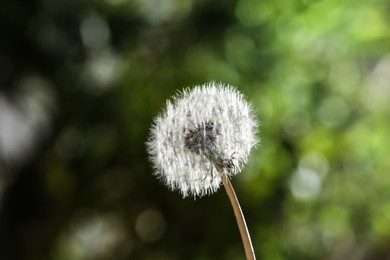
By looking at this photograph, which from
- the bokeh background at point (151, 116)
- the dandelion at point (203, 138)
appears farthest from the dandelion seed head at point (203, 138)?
the bokeh background at point (151, 116)

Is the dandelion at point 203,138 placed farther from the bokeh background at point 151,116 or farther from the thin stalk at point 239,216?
the bokeh background at point 151,116

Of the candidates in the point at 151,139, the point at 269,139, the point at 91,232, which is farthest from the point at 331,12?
the point at 151,139

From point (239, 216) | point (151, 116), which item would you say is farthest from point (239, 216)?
point (151, 116)

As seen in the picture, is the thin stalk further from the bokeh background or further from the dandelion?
the bokeh background

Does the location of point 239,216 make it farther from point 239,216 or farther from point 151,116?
point 151,116

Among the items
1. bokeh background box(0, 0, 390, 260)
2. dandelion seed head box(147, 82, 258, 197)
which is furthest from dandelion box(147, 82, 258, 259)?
bokeh background box(0, 0, 390, 260)

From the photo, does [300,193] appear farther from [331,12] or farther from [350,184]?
[331,12]

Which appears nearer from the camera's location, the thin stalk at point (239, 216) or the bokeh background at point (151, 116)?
the thin stalk at point (239, 216)
